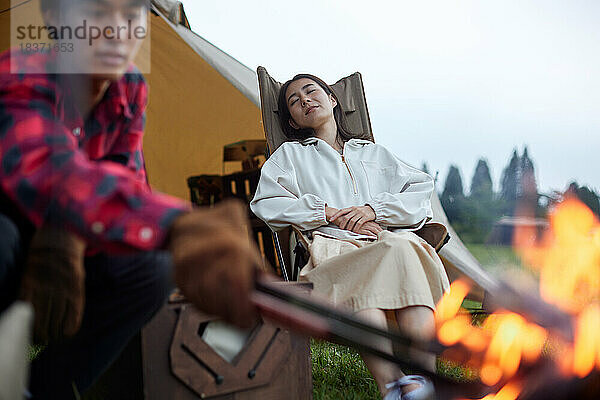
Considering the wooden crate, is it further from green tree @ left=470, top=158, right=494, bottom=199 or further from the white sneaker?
green tree @ left=470, top=158, right=494, bottom=199

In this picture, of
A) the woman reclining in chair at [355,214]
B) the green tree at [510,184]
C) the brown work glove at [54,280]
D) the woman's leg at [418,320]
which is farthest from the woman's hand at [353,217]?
the brown work glove at [54,280]

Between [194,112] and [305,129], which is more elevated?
[194,112]

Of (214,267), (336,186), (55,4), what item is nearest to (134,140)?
(55,4)

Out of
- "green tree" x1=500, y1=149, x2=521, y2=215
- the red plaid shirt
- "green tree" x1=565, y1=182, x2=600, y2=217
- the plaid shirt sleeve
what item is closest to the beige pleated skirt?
the plaid shirt sleeve

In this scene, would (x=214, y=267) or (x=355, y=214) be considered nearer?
(x=214, y=267)

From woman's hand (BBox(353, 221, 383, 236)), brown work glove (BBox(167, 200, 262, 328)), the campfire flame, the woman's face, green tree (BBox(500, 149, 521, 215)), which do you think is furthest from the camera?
green tree (BBox(500, 149, 521, 215))

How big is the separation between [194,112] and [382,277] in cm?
178

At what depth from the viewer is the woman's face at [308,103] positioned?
1.84 m

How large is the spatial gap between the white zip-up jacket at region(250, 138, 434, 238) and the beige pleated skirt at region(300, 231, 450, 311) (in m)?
0.28

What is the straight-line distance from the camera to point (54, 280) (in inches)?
19.5

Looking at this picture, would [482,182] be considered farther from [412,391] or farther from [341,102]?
[412,391]

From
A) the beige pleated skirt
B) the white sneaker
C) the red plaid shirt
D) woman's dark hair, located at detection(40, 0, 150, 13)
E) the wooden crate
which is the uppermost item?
woman's dark hair, located at detection(40, 0, 150, 13)

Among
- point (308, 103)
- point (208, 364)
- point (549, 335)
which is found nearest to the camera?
point (549, 335)

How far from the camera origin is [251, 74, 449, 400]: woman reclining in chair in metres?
1.17
